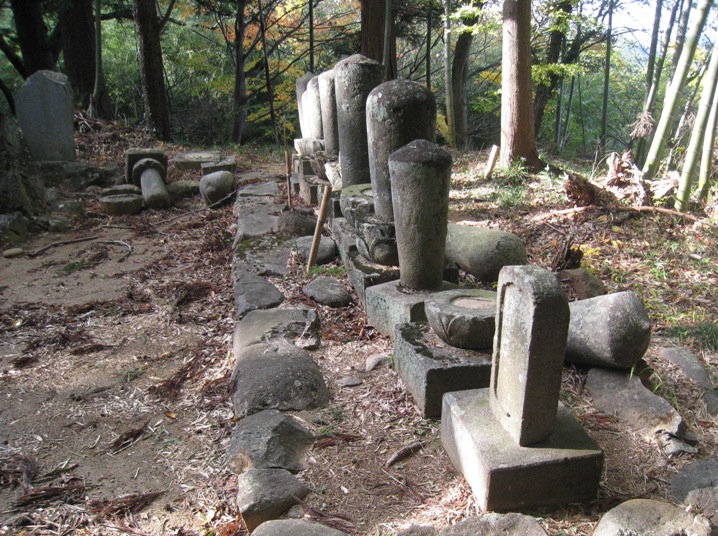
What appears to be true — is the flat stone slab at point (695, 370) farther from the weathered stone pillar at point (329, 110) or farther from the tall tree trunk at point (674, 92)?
the weathered stone pillar at point (329, 110)

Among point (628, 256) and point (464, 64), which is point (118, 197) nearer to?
point (628, 256)

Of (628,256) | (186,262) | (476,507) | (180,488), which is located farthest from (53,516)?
(628,256)

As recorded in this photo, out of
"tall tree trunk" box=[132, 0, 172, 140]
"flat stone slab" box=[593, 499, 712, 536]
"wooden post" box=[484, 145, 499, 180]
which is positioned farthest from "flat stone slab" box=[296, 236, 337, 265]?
"tall tree trunk" box=[132, 0, 172, 140]

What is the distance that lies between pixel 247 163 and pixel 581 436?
8525 millimetres

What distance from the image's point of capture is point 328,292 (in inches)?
168

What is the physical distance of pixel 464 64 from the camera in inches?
560

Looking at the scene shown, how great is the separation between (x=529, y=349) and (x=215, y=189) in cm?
639

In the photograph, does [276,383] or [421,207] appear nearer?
[276,383]

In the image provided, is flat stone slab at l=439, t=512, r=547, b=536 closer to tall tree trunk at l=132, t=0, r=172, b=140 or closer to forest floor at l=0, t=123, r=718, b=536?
forest floor at l=0, t=123, r=718, b=536

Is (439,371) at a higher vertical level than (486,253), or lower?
lower

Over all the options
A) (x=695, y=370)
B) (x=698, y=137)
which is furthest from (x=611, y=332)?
(x=698, y=137)

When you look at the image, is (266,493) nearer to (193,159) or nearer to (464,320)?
(464,320)

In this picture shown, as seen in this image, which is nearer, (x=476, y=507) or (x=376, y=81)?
(x=476, y=507)

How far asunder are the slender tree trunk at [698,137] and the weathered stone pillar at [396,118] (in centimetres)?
345
